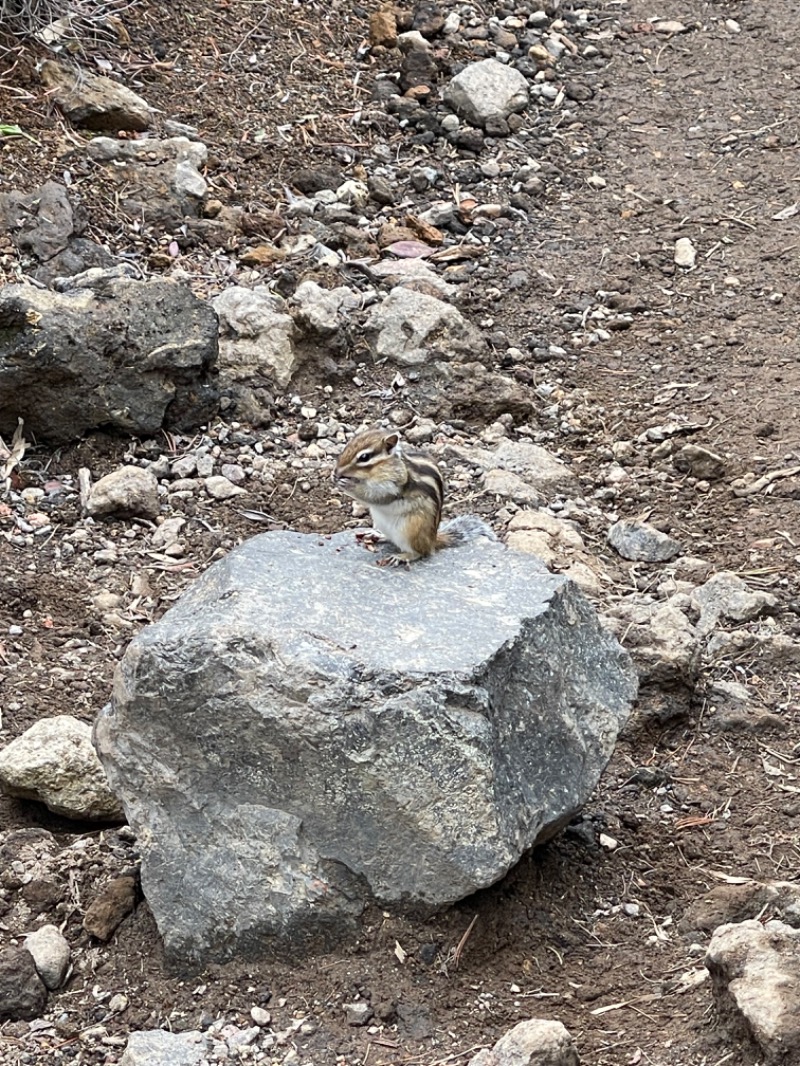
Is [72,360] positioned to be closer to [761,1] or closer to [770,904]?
[770,904]

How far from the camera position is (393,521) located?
189 inches

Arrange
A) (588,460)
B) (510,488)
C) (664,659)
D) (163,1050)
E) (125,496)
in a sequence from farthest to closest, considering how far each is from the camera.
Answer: (588,460), (510,488), (125,496), (664,659), (163,1050)

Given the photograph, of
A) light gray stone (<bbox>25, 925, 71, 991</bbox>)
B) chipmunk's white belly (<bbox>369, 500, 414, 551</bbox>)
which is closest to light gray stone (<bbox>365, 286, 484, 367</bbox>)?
chipmunk's white belly (<bbox>369, 500, 414, 551</bbox>)

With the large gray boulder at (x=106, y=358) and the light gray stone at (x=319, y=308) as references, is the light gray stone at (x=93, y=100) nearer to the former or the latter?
the light gray stone at (x=319, y=308)

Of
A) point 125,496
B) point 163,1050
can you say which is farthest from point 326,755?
point 125,496

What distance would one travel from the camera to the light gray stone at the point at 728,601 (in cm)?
586

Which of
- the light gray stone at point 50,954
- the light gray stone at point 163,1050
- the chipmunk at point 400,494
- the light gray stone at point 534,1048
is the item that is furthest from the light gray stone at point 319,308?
the light gray stone at point 534,1048

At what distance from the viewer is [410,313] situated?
7.74 meters

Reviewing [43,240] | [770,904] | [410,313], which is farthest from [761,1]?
[770,904]

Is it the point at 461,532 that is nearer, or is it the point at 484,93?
the point at 461,532

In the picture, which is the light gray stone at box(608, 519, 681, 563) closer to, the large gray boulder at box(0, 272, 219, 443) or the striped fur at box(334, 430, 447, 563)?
the striped fur at box(334, 430, 447, 563)

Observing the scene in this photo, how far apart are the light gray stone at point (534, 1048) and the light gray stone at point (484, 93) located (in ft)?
24.0

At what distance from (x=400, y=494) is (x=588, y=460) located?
8.20ft

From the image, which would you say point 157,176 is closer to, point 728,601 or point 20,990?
point 728,601
